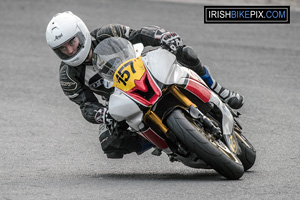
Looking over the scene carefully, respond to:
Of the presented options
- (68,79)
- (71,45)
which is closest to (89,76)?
(68,79)

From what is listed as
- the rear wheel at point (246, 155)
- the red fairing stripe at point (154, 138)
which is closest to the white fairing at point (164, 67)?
the red fairing stripe at point (154, 138)

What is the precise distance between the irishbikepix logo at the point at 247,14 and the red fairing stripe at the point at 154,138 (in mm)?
8810

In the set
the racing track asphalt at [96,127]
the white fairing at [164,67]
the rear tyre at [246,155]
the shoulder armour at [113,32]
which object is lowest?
the racing track asphalt at [96,127]

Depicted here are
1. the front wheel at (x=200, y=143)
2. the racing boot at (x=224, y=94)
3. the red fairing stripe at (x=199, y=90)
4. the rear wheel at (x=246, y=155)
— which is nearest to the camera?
the front wheel at (x=200, y=143)

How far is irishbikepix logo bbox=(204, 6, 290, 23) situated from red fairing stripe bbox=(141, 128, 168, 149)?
8.81 meters

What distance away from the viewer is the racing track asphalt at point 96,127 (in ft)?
20.3

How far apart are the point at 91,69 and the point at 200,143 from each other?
1.81m

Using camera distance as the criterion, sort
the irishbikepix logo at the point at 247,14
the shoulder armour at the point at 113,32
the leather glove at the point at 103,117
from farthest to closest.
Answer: the irishbikepix logo at the point at 247,14
the shoulder armour at the point at 113,32
the leather glove at the point at 103,117

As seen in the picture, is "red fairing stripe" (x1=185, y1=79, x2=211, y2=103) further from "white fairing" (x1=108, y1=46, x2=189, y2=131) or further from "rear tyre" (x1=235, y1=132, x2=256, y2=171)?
"rear tyre" (x1=235, y1=132, x2=256, y2=171)

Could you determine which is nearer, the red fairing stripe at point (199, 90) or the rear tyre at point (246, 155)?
the red fairing stripe at point (199, 90)

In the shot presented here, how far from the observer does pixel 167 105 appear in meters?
6.18

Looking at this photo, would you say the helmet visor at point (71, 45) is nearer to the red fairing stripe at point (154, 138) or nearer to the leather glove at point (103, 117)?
the leather glove at point (103, 117)

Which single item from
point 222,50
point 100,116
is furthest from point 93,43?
point 222,50

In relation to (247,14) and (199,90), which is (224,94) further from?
(247,14)
